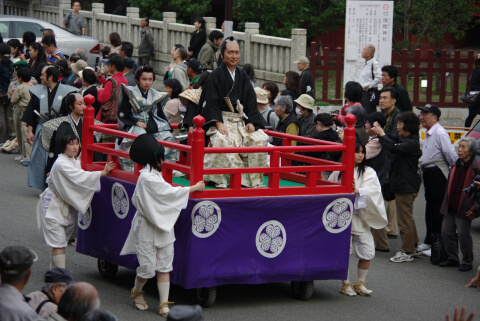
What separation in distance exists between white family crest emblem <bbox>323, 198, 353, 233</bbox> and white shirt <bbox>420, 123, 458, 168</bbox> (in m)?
2.20

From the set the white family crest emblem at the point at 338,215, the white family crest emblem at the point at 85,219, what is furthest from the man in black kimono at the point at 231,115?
the white family crest emblem at the point at 85,219

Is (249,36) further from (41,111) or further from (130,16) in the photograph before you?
(41,111)

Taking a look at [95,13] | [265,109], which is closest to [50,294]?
[265,109]

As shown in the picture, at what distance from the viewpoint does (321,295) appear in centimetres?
776

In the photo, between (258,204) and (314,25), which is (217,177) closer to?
(258,204)

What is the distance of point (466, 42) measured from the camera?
1064 inches

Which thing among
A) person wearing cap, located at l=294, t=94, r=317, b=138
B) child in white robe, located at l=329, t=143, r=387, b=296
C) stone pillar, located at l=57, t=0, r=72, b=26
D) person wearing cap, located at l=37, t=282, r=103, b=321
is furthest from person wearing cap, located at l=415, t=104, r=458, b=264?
stone pillar, located at l=57, t=0, r=72, b=26

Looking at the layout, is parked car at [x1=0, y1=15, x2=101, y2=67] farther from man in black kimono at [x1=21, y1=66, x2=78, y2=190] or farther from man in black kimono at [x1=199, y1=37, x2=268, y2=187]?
man in black kimono at [x1=199, y1=37, x2=268, y2=187]

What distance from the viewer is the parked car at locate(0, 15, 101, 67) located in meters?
21.0

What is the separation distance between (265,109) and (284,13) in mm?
11397

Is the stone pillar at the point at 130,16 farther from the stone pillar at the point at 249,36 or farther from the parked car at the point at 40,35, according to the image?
the stone pillar at the point at 249,36

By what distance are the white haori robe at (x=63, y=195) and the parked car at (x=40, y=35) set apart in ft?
44.8

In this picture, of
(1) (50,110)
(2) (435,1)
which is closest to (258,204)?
(1) (50,110)

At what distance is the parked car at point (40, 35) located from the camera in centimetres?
2102
